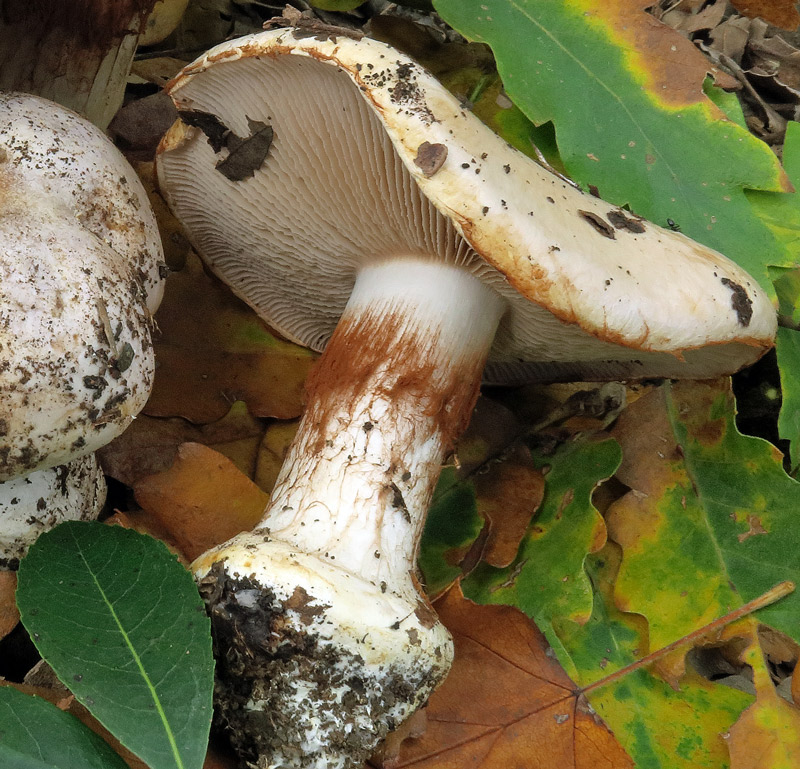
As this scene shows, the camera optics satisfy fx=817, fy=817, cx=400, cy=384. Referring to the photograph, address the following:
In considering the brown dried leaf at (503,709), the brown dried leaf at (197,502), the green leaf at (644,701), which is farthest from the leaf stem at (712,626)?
the brown dried leaf at (197,502)

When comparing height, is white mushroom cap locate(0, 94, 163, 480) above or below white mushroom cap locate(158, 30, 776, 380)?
below

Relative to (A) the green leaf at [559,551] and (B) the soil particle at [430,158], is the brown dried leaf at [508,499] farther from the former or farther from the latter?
(B) the soil particle at [430,158]

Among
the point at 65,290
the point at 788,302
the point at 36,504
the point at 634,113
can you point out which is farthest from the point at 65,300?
the point at 788,302

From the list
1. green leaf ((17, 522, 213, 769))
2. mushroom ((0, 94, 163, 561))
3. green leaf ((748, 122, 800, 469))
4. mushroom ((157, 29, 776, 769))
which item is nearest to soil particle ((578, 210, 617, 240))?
mushroom ((157, 29, 776, 769))

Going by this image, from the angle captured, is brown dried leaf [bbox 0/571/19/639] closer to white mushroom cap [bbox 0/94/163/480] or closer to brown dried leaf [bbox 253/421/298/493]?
white mushroom cap [bbox 0/94/163/480]

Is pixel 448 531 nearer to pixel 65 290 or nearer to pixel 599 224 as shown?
pixel 599 224
